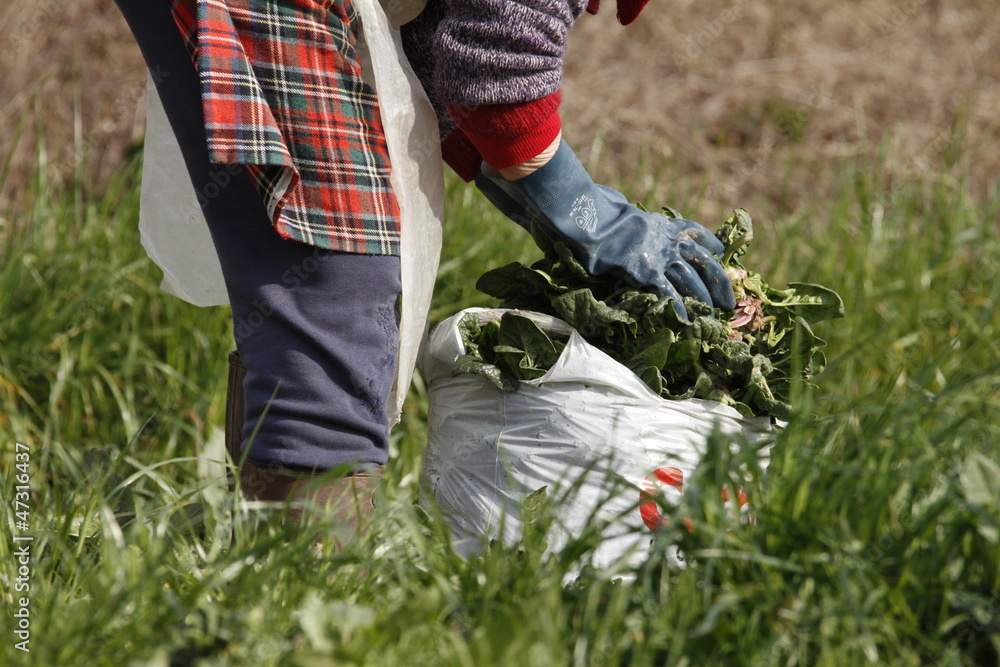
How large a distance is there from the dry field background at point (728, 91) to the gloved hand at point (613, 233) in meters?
1.39

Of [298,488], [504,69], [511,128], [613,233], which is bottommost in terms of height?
[298,488]

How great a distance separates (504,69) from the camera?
146 cm

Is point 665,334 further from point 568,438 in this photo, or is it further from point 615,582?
point 615,582

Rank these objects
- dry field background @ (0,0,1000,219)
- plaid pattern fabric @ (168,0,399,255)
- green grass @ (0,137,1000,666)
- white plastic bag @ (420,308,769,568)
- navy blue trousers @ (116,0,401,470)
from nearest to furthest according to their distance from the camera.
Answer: green grass @ (0,137,1000,666) → plaid pattern fabric @ (168,0,399,255) → navy blue trousers @ (116,0,401,470) → white plastic bag @ (420,308,769,568) → dry field background @ (0,0,1000,219)

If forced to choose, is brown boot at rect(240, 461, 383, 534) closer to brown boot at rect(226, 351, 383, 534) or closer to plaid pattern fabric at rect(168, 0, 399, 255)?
brown boot at rect(226, 351, 383, 534)

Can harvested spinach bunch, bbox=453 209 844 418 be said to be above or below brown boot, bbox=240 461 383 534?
above

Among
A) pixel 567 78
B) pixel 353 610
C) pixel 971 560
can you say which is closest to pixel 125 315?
pixel 353 610

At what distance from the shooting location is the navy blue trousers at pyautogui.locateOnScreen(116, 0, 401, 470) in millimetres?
1462

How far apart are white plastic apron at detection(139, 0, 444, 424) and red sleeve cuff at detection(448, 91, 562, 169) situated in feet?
0.30

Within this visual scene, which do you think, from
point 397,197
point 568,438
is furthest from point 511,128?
point 568,438

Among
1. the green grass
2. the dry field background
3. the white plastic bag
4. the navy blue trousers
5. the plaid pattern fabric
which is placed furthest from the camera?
the dry field background

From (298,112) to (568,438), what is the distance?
753 mm

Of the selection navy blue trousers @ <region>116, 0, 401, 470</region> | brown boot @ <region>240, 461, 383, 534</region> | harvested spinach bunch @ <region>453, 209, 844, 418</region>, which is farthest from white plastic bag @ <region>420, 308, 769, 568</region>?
navy blue trousers @ <region>116, 0, 401, 470</region>

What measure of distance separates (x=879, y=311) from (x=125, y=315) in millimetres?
2408
